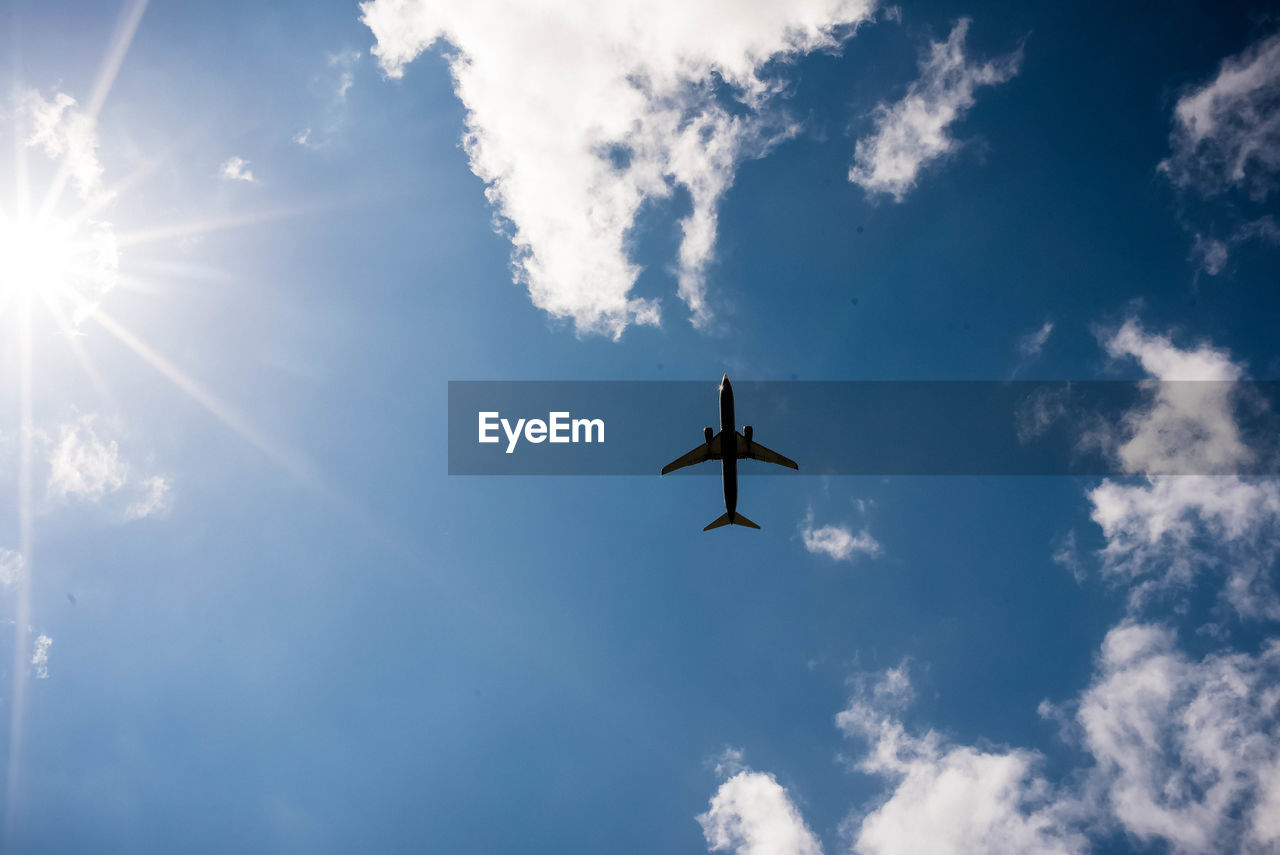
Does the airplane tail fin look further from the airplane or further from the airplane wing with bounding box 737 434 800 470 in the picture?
the airplane wing with bounding box 737 434 800 470

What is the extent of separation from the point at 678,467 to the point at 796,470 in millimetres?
16310

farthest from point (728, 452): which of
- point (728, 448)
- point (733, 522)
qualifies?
point (733, 522)

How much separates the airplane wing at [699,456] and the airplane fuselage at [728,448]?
127 centimetres

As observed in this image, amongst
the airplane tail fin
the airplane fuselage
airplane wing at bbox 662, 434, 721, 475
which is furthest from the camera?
the airplane tail fin

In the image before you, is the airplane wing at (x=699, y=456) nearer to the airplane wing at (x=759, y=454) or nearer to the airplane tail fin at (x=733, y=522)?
the airplane wing at (x=759, y=454)

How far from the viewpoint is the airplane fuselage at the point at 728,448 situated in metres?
59.8

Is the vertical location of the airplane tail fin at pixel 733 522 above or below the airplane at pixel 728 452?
below

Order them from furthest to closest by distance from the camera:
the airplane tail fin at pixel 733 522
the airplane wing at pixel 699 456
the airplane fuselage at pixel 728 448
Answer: the airplane tail fin at pixel 733 522 < the airplane wing at pixel 699 456 < the airplane fuselage at pixel 728 448

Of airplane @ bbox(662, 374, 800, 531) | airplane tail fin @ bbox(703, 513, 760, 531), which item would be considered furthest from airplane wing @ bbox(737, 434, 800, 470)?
airplane tail fin @ bbox(703, 513, 760, 531)

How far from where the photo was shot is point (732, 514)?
6962 cm

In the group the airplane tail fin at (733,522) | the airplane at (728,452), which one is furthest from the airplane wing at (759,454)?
the airplane tail fin at (733,522)

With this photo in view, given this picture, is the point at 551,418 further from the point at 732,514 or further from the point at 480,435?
the point at 732,514

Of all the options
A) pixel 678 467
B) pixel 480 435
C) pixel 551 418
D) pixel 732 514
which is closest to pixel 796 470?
pixel 732 514

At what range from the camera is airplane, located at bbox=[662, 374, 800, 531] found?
198ft
